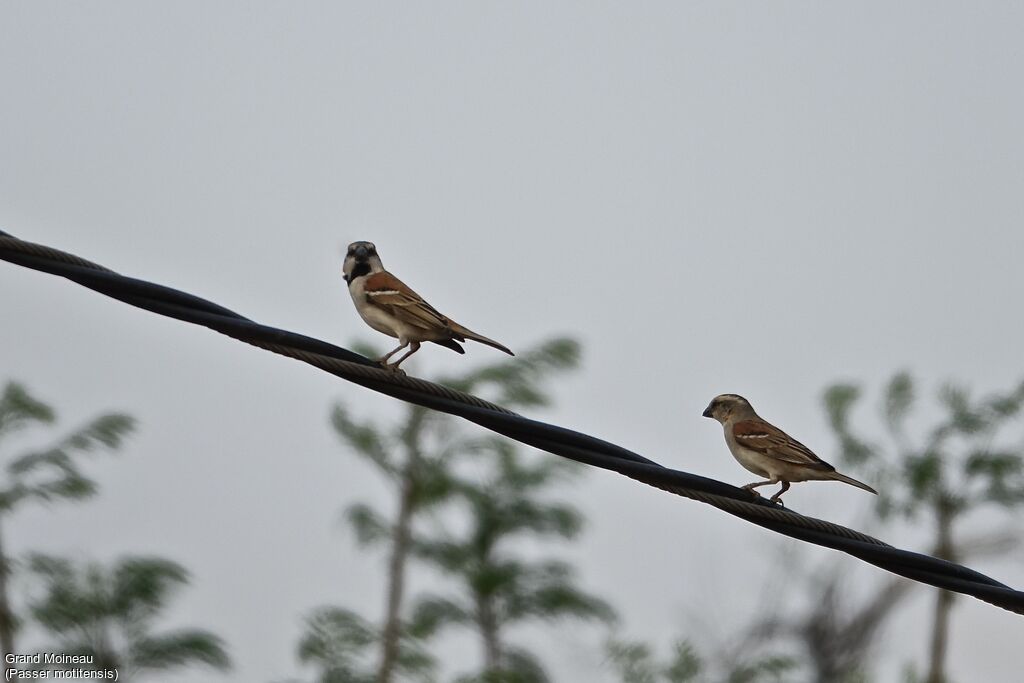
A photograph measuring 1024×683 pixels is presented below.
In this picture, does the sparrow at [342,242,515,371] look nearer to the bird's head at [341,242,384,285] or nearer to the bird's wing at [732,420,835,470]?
the bird's head at [341,242,384,285]

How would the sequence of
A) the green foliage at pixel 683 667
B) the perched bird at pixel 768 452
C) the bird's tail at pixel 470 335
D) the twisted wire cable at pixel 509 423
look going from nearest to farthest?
the twisted wire cable at pixel 509 423, the bird's tail at pixel 470 335, the perched bird at pixel 768 452, the green foliage at pixel 683 667

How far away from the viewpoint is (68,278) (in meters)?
4.99

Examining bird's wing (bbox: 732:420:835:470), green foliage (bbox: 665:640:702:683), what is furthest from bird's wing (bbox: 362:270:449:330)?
green foliage (bbox: 665:640:702:683)

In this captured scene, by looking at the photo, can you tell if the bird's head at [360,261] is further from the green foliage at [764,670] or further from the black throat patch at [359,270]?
the green foliage at [764,670]

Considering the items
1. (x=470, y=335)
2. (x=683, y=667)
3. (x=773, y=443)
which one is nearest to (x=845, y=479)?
(x=773, y=443)

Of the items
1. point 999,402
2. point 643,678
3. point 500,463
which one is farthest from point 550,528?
point 999,402

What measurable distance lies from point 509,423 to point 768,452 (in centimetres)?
385

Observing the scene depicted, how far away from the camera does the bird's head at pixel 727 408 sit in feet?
30.6

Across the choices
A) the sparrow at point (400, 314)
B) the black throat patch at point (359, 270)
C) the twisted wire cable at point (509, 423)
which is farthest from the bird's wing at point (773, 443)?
the twisted wire cable at point (509, 423)

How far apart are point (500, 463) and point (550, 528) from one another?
1.05 metres

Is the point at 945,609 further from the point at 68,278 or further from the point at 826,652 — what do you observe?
the point at 68,278

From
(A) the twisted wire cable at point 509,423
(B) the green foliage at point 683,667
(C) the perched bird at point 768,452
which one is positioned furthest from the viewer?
(B) the green foliage at point 683,667

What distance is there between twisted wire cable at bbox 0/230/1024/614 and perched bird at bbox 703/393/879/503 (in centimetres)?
269

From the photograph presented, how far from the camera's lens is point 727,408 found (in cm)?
947
